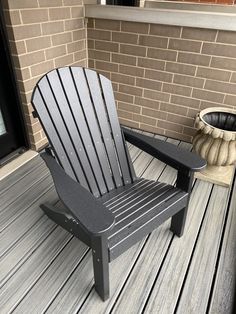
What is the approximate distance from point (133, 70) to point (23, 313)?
6.70 ft

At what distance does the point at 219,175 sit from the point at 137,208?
0.96 m

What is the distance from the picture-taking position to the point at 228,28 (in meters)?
1.89

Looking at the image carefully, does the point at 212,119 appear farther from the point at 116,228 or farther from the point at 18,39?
the point at 18,39

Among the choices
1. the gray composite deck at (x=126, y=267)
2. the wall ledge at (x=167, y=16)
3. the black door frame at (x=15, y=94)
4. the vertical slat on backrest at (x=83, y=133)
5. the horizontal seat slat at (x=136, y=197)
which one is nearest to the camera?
the gray composite deck at (x=126, y=267)

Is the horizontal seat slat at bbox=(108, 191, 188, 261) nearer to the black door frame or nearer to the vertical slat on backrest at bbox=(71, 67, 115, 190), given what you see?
the vertical slat on backrest at bbox=(71, 67, 115, 190)

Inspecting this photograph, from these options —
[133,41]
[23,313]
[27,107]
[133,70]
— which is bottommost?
[23,313]

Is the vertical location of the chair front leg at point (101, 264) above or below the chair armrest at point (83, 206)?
below

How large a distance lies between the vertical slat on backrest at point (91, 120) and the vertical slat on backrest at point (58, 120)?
0.14 metres

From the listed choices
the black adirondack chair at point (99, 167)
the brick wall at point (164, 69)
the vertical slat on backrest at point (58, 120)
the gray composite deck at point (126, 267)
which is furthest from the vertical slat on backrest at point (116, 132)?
the brick wall at point (164, 69)

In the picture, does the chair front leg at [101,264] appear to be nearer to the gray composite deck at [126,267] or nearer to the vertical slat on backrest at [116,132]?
the gray composite deck at [126,267]

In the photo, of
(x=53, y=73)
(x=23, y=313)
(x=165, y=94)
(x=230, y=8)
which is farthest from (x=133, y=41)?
(x=23, y=313)

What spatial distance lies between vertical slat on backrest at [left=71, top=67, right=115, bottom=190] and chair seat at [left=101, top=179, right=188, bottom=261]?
127 mm

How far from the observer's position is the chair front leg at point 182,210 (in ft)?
4.23

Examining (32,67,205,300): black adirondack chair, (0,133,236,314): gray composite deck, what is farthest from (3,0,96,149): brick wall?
(0,133,236,314): gray composite deck
